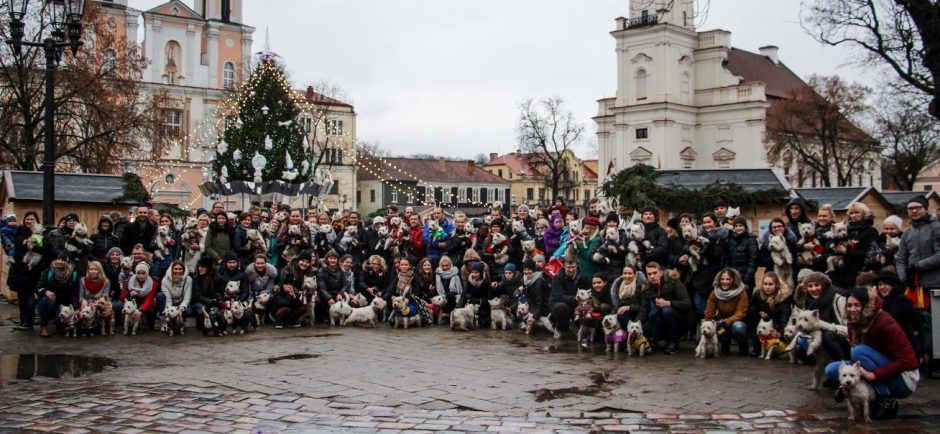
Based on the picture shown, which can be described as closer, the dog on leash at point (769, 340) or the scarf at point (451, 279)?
the dog on leash at point (769, 340)

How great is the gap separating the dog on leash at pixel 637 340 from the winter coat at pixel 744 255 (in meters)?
1.62

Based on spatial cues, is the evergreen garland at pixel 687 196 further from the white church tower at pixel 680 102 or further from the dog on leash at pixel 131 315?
the white church tower at pixel 680 102

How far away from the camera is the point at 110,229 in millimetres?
13945

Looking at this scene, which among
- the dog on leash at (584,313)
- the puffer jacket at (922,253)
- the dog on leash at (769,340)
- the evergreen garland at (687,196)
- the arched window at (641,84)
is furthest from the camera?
the arched window at (641,84)

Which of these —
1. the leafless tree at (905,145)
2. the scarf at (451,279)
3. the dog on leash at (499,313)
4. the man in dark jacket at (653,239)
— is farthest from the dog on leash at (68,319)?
the leafless tree at (905,145)

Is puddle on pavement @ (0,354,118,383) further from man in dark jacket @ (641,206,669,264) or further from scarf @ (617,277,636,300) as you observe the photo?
man in dark jacket @ (641,206,669,264)

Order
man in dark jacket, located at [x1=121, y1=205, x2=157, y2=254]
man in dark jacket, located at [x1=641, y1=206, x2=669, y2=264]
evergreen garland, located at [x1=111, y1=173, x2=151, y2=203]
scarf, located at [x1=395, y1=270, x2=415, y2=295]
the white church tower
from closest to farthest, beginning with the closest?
man in dark jacket, located at [x1=641, y1=206, x2=669, y2=264]
man in dark jacket, located at [x1=121, y1=205, x2=157, y2=254]
scarf, located at [x1=395, y1=270, x2=415, y2=295]
evergreen garland, located at [x1=111, y1=173, x2=151, y2=203]
the white church tower

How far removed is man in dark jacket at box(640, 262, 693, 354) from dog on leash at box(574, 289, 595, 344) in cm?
79

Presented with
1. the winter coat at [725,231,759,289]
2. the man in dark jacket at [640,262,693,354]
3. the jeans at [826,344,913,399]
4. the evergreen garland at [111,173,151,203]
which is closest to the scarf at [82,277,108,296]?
the evergreen garland at [111,173,151,203]

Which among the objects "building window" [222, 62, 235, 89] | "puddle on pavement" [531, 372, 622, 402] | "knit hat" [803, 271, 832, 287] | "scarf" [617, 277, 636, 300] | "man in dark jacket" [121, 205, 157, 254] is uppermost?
"building window" [222, 62, 235, 89]

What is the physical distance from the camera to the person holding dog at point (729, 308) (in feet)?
34.9

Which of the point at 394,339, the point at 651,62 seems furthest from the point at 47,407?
the point at 651,62

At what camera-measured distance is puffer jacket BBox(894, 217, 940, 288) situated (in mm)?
9117

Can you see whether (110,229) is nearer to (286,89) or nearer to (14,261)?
(14,261)
